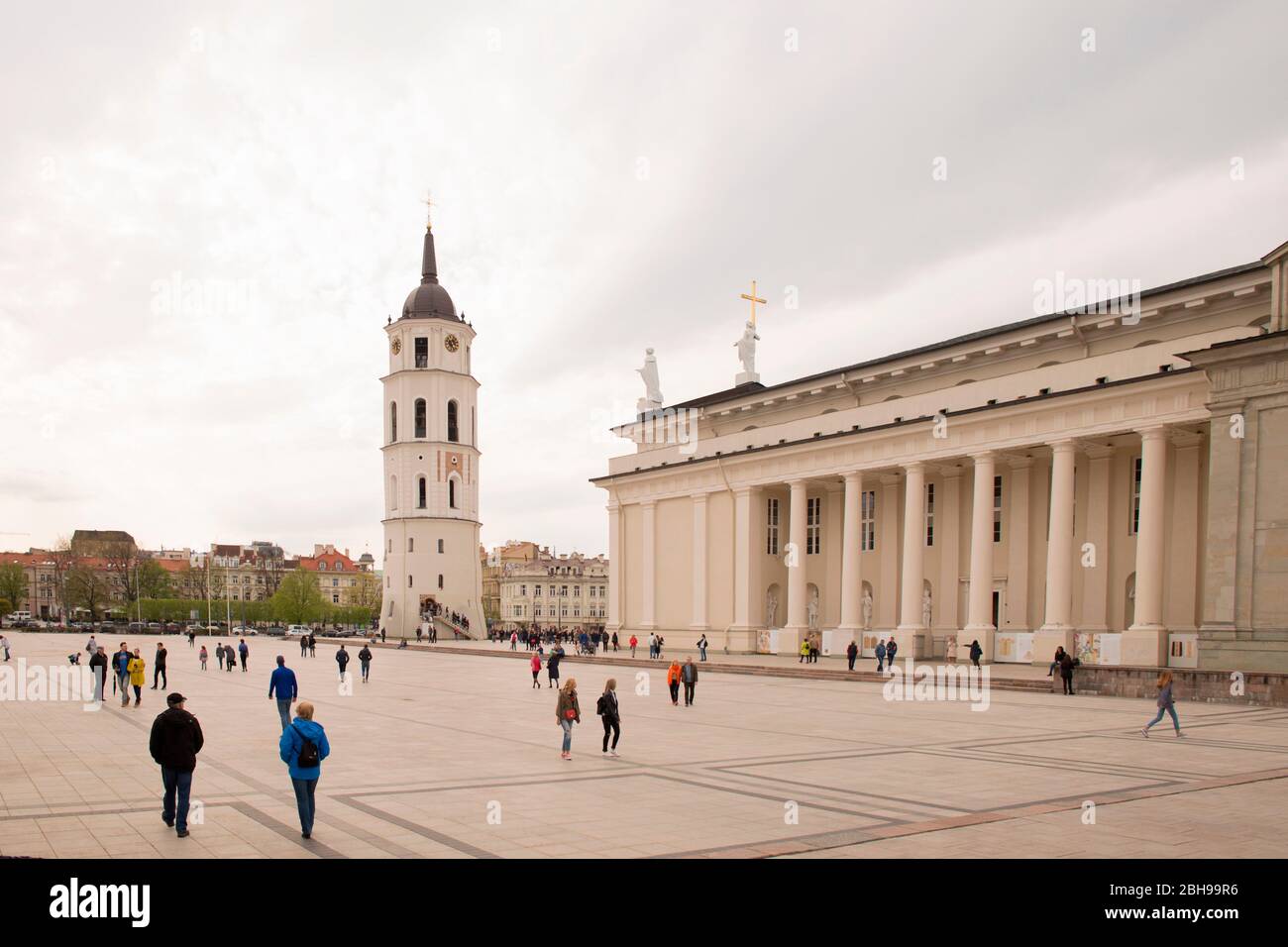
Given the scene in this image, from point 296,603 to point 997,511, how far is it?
103m

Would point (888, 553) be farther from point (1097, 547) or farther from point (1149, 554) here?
point (1149, 554)

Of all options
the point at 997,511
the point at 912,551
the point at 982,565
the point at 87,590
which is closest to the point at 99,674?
the point at 982,565

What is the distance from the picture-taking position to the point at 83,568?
403ft

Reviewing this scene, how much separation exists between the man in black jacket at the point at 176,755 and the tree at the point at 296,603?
123 metres

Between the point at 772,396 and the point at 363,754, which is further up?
the point at 772,396

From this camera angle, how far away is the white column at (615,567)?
62.8 m

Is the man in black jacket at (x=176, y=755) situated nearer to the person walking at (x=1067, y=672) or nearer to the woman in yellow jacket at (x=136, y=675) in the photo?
the woman in yellow jacket at (x=136, y=675)

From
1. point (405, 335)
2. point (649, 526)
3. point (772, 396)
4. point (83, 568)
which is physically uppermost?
point (405, 335)

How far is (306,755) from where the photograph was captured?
10.1m
